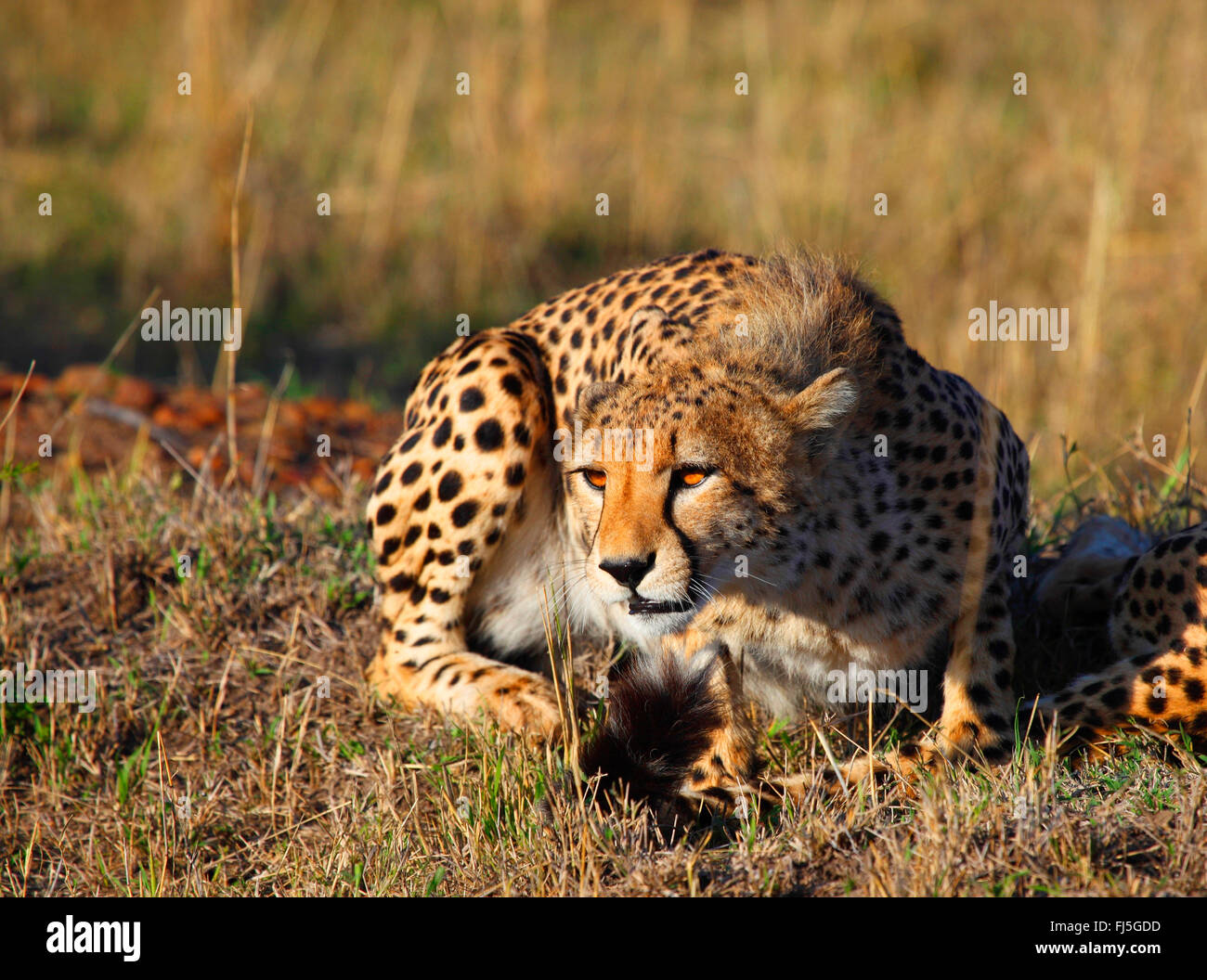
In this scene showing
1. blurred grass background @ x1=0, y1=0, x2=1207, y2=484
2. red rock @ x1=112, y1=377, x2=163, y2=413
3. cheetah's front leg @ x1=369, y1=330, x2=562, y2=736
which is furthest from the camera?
blurred grass background @ x1=0, y1=0, x2=1207, y2=484

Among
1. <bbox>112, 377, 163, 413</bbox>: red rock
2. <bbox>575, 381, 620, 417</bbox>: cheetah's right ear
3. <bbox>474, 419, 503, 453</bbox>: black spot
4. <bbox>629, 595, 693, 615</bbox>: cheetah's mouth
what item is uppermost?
<bbox>112, 377, 163, 413</bbox>: red rock

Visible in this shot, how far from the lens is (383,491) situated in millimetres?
3275

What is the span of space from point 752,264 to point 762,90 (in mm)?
5008

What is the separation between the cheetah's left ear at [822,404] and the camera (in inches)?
97.9

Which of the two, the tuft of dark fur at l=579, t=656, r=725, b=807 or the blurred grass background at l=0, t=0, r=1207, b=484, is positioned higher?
the blurred grass background at l=0, t=0, r=1207, b=484

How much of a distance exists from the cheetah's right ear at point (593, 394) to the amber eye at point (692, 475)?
30 cm

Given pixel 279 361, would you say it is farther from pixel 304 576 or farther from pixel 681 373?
pixel 681 373

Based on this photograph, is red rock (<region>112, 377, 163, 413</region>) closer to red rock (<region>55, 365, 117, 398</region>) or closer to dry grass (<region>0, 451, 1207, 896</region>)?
red rock (<region>55, 365, 117, 398</region>)

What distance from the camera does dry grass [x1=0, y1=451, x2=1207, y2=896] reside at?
221cm

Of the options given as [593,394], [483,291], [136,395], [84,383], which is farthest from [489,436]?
[483,291]

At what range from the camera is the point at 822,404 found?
2498 millimetres

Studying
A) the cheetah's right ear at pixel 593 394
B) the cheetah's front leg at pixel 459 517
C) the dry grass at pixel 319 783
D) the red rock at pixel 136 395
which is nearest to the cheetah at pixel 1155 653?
the dry grass at pixel 319 783

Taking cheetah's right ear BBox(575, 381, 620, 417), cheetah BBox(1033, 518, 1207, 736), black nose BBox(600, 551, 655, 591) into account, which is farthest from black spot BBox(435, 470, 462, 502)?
cheetah BBox(1033, 518, 1207, 736)

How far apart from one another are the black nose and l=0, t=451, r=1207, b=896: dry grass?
1.42 ft
